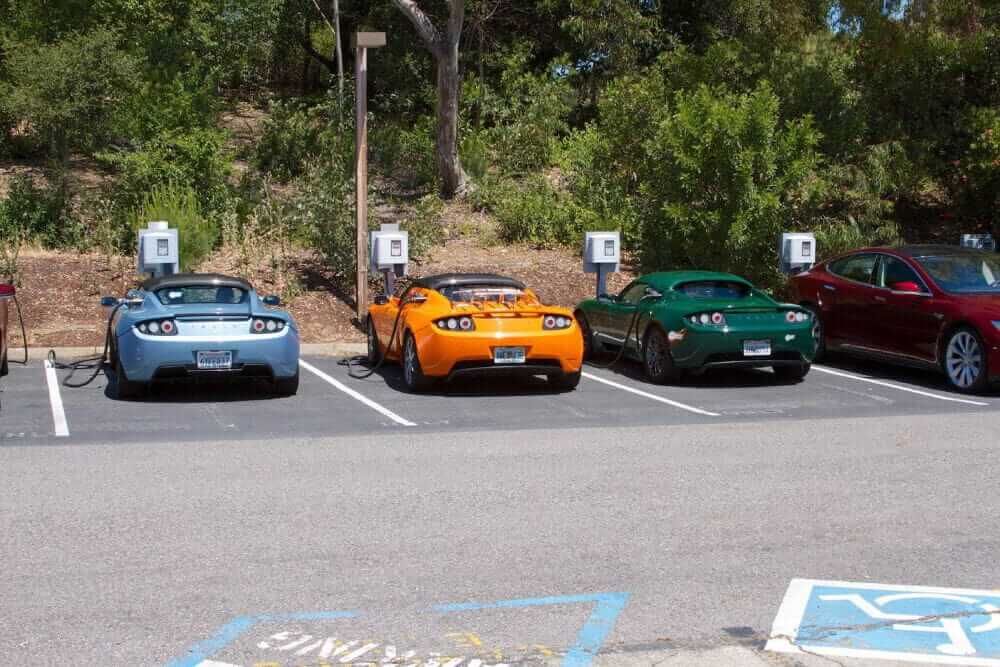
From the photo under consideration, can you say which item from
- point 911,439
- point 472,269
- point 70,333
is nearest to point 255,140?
point 472,269

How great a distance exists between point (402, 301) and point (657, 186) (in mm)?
7108

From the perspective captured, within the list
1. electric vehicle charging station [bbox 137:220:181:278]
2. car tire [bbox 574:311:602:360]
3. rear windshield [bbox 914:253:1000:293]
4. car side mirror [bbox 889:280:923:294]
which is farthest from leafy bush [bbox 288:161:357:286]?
rear windshield [bbox 914:253:1000:293]

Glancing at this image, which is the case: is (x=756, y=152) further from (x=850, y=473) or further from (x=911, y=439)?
(x=850, y=473)

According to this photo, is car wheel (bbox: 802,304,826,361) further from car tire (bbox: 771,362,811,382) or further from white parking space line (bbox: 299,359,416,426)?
white parking space line (bbox: 299,359,416,426)

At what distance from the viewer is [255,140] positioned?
96.2 ft

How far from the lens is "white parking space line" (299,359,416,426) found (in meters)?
11.4

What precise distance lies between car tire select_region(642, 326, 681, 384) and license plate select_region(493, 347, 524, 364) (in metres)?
1.96

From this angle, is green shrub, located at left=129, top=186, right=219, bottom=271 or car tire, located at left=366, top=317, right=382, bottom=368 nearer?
car tire, located at left=366, top=317, right=382, bottom=368

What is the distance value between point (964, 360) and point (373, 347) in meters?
6.61

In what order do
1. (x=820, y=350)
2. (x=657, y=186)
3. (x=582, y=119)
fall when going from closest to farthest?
(x=820, y=350)
(x=657, y=186)
(x=582, y=119)

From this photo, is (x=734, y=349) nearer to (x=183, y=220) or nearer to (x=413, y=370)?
(x=413, y=370)

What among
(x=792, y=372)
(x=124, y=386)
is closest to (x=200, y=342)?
(x=124, y=386)

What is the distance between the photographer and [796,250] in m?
17.5

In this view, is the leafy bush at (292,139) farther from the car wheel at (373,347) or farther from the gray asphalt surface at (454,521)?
the gray asphalt surface at (454,521)
